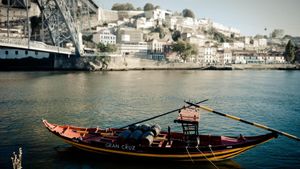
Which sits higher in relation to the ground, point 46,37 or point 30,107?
point 46,37

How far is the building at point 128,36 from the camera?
117 m

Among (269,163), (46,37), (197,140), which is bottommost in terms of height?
(269,163)

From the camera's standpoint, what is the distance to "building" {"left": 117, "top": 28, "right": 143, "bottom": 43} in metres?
117

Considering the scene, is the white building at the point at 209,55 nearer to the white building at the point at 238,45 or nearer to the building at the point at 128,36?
the building at the point at 128,36

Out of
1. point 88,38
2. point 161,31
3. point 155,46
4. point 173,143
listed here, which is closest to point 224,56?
point 161,31

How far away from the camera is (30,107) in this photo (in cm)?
3353

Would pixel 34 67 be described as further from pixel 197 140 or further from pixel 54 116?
pixel 197 140

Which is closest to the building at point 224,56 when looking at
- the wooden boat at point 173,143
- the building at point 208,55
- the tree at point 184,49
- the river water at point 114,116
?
the building at point 208,55

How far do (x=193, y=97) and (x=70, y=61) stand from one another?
60.6 metres

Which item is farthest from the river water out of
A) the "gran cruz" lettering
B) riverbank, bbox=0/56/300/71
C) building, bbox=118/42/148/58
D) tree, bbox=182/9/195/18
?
tree, bbox=182/9/195/18

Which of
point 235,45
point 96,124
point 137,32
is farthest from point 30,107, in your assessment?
point 235,45

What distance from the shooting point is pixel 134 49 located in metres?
112

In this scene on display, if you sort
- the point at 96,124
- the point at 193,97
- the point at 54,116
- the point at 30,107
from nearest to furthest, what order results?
1. the point at 96,124
2. the point at 54,116
3. the point at 30,107
4. the point at 193,97

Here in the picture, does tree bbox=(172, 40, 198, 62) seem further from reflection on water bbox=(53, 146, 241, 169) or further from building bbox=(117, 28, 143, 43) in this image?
reflection on water bbox=(53, 146, 241, 169)
